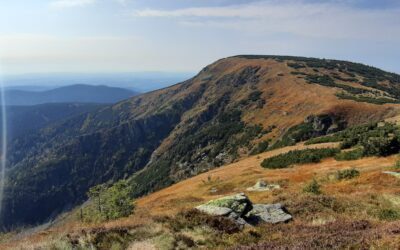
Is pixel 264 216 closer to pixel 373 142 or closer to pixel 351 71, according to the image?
pixel 373 142

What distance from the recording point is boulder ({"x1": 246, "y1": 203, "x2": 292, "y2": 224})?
15.6m

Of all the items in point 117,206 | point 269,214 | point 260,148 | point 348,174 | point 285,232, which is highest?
point 285,232

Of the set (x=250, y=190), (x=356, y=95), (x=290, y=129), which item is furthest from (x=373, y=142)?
(x=356, y=95)

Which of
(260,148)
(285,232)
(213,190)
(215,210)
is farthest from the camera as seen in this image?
(260,148)

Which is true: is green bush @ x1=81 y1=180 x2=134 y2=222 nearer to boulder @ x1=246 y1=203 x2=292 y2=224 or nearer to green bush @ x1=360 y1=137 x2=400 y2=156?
boulder @ x1=246 y1=203 x2=292 y2=224

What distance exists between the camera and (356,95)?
10925 centimetres

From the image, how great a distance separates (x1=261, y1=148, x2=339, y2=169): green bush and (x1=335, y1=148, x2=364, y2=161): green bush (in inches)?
100

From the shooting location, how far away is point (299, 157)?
59.1 meters

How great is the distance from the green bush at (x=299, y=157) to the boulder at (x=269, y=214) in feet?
133

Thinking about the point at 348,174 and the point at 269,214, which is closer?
the point at 269,214

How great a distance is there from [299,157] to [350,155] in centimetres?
937

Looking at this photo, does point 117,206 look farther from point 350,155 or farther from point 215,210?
point 350,155

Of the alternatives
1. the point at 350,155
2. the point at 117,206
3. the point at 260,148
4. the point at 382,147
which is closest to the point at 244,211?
the point at 117,206

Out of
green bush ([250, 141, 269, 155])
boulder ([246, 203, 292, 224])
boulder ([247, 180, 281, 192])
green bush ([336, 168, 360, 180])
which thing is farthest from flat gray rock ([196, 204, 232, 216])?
green bush ([250, 141, 269, 155])
